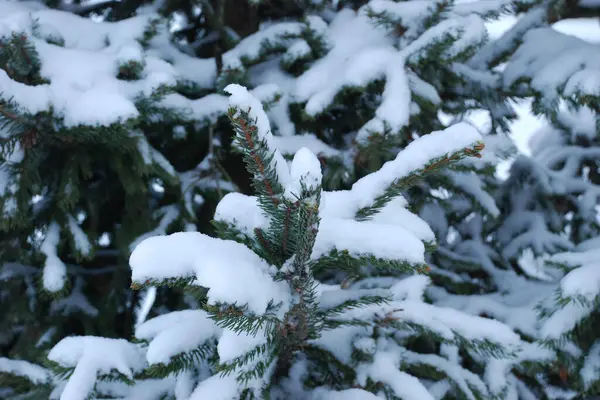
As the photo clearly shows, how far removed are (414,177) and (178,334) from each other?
68cm

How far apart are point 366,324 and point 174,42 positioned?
1.94 m

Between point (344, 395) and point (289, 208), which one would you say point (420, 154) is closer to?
point (289, 208)

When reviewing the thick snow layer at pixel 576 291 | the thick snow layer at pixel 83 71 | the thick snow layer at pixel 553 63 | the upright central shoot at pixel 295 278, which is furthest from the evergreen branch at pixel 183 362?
the thick snow layer at pixel 553 63

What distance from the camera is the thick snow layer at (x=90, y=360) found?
1.37 m

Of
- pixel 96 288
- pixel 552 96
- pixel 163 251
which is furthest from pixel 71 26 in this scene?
pixel 552 96

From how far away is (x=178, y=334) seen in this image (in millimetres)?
1371

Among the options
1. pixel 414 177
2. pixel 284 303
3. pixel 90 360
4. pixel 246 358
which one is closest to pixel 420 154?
pixel 414 177

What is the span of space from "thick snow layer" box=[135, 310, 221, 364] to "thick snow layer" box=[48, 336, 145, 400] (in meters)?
0.06

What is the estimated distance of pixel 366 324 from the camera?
1.56 metres

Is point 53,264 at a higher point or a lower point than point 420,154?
lower

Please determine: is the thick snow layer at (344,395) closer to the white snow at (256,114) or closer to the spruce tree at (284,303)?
the spruce tree at (284,303)

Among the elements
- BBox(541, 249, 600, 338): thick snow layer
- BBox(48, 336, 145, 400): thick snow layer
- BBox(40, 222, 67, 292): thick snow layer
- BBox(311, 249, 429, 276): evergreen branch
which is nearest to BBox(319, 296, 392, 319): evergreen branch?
BBox(311, 249, 429, 276): evergreen branch

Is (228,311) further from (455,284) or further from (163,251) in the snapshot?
(455,284)

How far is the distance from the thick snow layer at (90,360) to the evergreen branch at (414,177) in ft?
2.46
